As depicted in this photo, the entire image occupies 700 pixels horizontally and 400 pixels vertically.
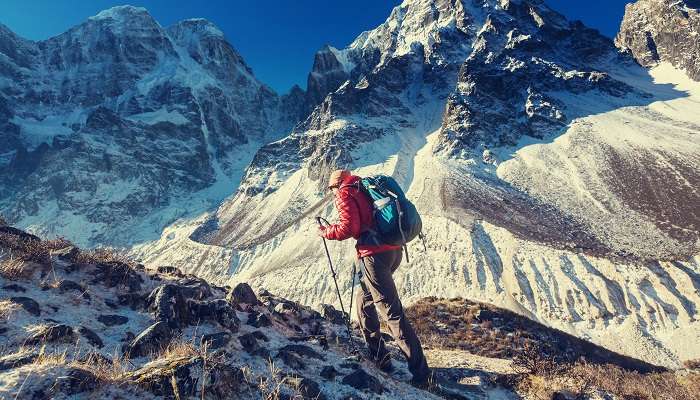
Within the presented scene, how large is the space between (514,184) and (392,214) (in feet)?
197

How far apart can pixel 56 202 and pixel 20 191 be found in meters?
15.0

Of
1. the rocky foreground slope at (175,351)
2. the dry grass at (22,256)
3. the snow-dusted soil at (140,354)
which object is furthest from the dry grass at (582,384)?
the dry grass at (22,256)

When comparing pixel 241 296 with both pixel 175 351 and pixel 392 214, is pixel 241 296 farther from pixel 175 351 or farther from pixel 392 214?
pixel 175 351

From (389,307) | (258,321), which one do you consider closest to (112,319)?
(258,321)

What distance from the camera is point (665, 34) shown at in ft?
390

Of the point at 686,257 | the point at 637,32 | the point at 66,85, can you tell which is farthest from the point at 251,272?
the point at 66,85

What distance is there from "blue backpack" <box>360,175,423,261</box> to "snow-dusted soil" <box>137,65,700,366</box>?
29.1 metres

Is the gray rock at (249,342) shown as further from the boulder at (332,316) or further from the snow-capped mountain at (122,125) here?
the snow-capped mountain at (122,125)

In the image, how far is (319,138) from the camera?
97.9 metres

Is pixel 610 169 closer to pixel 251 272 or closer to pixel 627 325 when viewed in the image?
pixel 627 325

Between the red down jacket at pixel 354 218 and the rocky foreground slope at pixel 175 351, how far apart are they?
1624 millimetres

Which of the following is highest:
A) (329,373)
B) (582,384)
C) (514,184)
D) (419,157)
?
(419,157)

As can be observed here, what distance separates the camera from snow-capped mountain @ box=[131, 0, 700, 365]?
121 feet

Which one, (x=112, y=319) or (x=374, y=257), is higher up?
(x=374, y=257)
